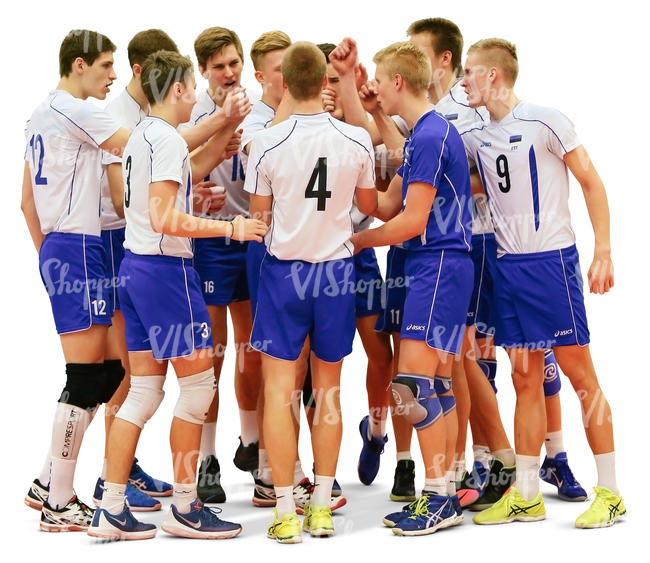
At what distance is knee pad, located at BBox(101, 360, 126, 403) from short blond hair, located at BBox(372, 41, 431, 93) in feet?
8.73

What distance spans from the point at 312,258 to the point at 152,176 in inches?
42.9

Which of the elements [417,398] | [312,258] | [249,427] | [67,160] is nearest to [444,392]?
[417,398]

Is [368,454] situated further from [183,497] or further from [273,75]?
[273,75]

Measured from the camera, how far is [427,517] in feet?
26.1

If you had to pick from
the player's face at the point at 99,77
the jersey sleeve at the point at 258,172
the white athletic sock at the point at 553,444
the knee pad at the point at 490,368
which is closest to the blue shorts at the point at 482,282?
the knee pad at the point at 490,368

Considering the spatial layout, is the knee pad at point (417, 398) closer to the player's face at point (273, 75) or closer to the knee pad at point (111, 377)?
the knee pad at point (111, 377)

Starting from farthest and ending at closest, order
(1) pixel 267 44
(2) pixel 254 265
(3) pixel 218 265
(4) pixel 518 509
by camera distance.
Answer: (3) pixel 218 265
(1) pixel 267 44
(2) pixel 254 265
(4) pixel 518 509

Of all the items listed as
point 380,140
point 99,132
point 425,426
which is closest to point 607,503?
point 425,426

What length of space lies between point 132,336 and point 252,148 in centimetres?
138

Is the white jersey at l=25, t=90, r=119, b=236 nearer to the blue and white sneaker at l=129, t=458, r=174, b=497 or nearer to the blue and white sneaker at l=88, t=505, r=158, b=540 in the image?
the blue and white sneaker at l=88, t=505, r=158, b=540

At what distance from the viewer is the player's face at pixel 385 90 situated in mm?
8039

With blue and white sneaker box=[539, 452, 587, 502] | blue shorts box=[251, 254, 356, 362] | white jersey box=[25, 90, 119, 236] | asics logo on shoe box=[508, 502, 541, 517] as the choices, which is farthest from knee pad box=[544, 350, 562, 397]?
white jersey box=[25, 90, 119, 236]

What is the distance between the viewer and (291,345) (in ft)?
25.8

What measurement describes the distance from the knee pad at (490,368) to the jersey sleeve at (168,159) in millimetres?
2768
